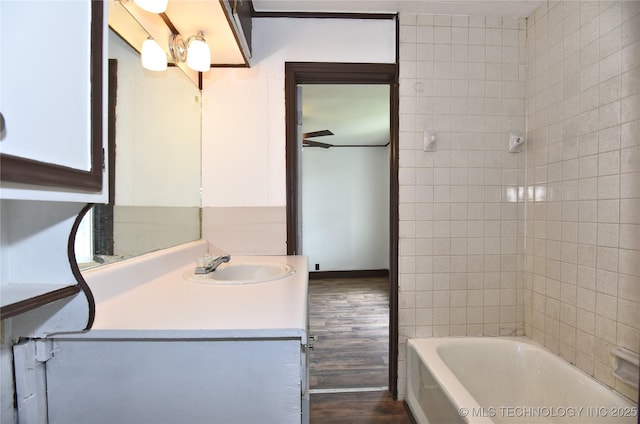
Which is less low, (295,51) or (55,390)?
(295,51)

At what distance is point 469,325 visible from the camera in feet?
6.28

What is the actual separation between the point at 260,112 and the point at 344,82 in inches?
22.4

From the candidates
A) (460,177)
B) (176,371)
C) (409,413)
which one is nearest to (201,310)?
(176,371)

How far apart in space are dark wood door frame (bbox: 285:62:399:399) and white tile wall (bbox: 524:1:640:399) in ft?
2.69

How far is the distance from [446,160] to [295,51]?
1137 mm

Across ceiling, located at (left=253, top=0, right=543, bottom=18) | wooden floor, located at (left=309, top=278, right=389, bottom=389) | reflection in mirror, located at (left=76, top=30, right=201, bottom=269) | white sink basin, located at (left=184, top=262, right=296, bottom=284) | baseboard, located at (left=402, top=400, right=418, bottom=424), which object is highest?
ceiling, located at (left=253, top=0, right=543, bottom=18)

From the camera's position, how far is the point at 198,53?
1.45 metres

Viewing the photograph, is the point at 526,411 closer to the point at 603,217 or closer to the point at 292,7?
the point at 603,217

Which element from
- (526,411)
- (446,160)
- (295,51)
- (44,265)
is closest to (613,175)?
(446,160)

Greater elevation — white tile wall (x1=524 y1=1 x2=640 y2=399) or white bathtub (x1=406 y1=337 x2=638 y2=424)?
white tile wall (x1=524 y1=1 x2=640 y2=399)

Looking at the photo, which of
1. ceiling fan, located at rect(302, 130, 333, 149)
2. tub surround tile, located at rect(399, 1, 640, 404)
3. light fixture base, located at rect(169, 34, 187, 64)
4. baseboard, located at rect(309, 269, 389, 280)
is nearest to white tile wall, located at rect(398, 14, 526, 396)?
tub surround tile, located at rect(399, 1, 640, 404)

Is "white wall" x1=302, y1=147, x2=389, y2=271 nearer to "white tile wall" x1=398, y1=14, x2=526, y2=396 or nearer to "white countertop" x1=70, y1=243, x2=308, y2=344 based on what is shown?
"white tile wall" x1=398, y1=14, x2=526, y2=396

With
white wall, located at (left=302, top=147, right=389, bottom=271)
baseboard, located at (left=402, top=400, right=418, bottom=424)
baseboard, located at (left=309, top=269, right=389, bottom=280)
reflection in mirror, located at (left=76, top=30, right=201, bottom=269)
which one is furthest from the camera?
white wall, located at (left=302, top=147, right=389, bottom=271)

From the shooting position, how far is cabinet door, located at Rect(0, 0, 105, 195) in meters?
0.45
